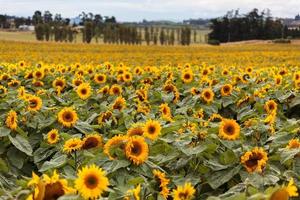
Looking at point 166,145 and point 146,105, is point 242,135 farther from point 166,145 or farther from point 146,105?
point 146,105

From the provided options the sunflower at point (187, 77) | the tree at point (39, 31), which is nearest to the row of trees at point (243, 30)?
the tree at point (39, 31)

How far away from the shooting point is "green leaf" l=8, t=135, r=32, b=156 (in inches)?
173

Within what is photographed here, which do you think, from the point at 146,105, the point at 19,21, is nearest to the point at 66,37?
the point at 19,21

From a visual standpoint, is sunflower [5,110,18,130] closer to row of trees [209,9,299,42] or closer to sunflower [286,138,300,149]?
sunflower [286,138,300,149]

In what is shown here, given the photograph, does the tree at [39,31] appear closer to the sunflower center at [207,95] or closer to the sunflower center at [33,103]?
the sunflower center at [207,95]

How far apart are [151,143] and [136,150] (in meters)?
0.44

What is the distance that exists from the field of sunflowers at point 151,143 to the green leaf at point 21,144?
0.03 feet

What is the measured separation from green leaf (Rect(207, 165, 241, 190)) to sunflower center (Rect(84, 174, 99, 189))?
1.13 meters

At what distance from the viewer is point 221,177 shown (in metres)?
3.41

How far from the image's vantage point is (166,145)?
146 inches

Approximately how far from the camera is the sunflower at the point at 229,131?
12.4ft

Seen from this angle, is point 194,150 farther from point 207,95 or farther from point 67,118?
point 207,95

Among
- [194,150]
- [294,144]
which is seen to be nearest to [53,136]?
[194,150]

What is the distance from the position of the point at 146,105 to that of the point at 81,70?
236 cm
